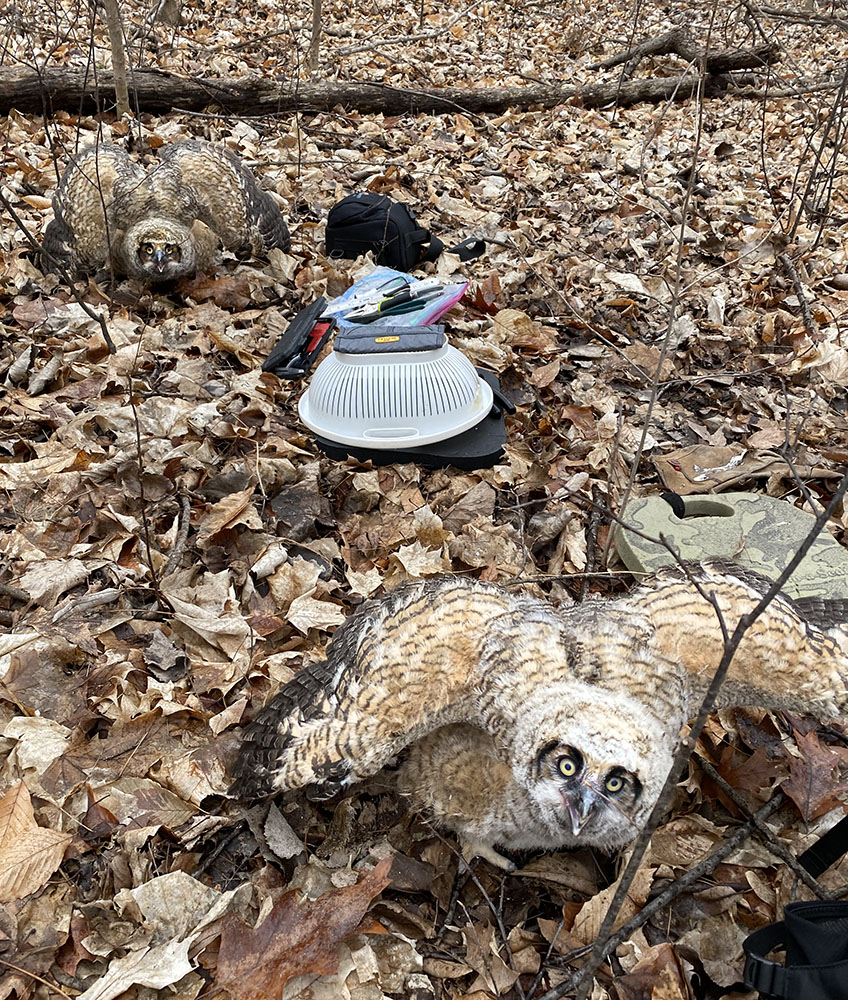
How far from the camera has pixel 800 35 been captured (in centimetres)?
1147

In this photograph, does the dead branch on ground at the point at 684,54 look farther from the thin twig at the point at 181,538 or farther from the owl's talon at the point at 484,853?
the owl's talon at the point at 484,853

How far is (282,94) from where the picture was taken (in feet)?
26.8

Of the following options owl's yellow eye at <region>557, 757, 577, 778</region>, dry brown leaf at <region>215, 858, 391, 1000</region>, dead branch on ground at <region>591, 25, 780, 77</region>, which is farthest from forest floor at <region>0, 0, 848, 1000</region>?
dead branch on ground at <region>591, 25, 780, 77</region>

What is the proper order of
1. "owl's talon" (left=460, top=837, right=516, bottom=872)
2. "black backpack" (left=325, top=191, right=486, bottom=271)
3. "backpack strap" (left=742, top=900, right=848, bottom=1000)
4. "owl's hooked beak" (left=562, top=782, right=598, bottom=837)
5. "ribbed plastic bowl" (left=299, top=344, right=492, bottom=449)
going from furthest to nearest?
"black backpack" (left=325, top=191, right=486, bottom=271) < "ribbed plastic bowl" (left=299, top=344, right=492, bottom=449) < "owl's talon" (left=460, top=837, right=516, bottom=872) < "owl's hooked beak" (left=562, top=782, right=598, bottom=837) < "backpack strap" (left=742, top=900, right=848, bottom=1000)

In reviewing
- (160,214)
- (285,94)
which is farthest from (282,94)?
(160,214)

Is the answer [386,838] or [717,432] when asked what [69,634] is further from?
[717,432]

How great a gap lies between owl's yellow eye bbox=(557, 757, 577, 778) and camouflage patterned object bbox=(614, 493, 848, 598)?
52.7 inches

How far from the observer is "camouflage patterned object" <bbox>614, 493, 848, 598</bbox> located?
11.2 ft

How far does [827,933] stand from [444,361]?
114 inches

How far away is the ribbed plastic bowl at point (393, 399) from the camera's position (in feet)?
13.2

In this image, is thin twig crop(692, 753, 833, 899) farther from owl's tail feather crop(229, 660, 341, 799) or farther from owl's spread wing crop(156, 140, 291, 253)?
owl's spread wing crop(156, 140, 291, 253)

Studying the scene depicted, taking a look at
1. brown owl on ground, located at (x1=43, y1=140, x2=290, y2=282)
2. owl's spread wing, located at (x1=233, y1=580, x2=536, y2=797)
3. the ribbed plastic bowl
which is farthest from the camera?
brown owl on ground, located at (x1=43, y1=140, x2=290, y2=282)

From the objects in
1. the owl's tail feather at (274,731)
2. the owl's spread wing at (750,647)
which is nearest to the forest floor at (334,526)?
the owl's tail feather at (274,731)

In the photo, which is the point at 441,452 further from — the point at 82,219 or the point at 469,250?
the point at 82,219
